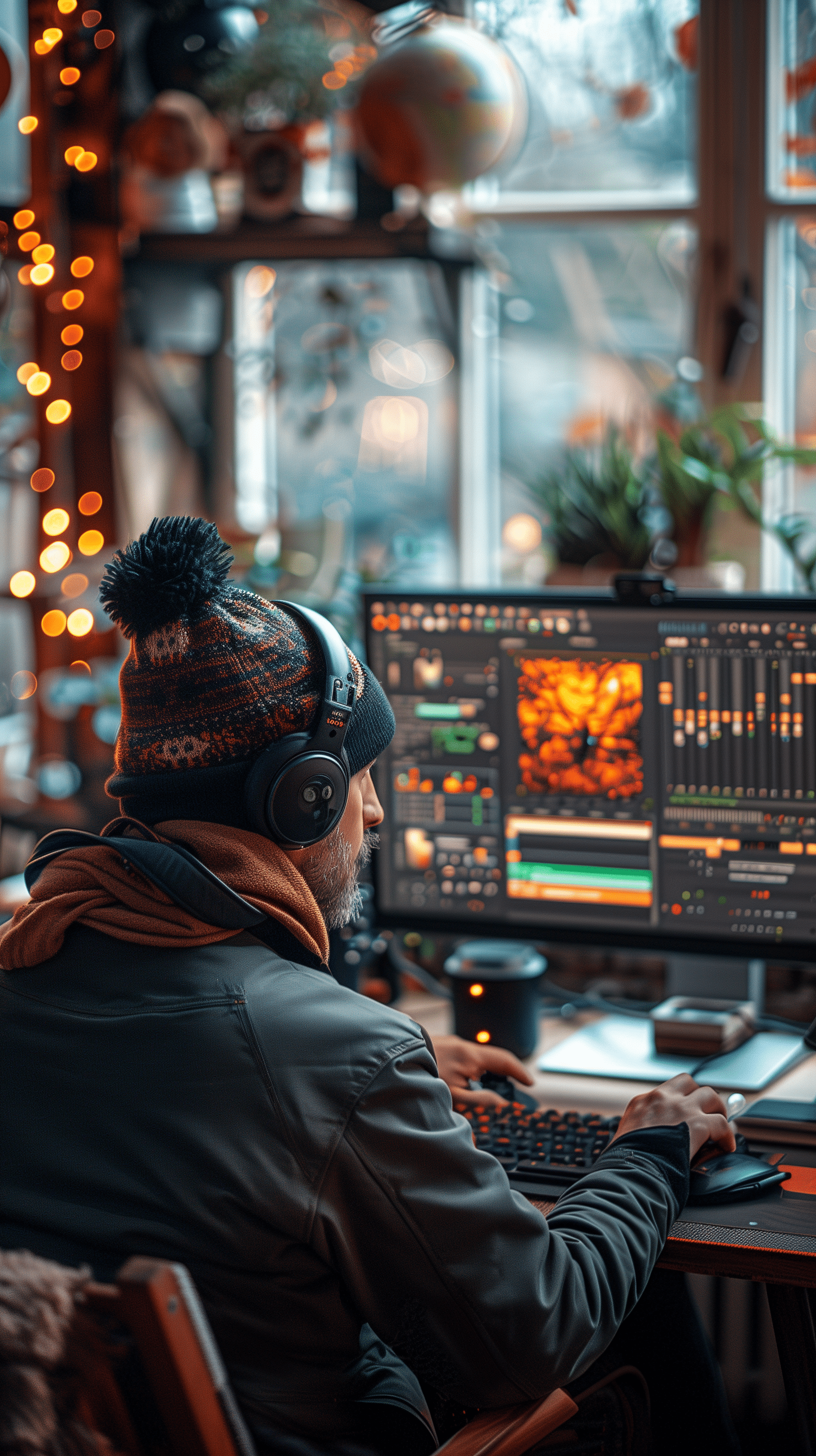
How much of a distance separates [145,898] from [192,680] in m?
0.16

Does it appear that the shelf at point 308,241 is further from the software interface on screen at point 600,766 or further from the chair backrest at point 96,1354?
the chair backrest at point 96,1354

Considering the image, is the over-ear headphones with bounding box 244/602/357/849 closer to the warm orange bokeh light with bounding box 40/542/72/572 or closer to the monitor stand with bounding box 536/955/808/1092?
the monitor stand with bounding box 536/955/808/1092

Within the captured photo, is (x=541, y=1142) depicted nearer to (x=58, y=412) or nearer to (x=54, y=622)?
(x=54, y=622)

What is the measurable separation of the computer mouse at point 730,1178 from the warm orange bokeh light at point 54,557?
178 centimetres

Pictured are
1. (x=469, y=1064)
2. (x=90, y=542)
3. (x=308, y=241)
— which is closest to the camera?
(x=469, y=1064)

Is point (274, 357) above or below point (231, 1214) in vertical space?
above

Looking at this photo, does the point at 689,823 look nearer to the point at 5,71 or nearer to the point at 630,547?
the point at 630,547

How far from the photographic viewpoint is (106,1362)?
0.78m

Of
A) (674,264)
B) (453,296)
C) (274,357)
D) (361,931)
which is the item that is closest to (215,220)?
(274,357)

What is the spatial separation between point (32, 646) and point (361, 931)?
45.3 inches

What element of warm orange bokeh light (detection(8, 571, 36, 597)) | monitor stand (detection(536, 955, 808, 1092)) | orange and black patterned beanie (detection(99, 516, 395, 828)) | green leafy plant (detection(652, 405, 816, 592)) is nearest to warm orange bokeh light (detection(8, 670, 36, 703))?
warm orange bokeh light (detection(8, 571, 36, 597))

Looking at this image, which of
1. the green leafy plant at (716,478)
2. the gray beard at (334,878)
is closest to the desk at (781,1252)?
the gray beard at (334,878)

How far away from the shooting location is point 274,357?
8.77 ft

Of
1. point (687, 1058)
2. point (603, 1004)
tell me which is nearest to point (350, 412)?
point (603, 1004)
